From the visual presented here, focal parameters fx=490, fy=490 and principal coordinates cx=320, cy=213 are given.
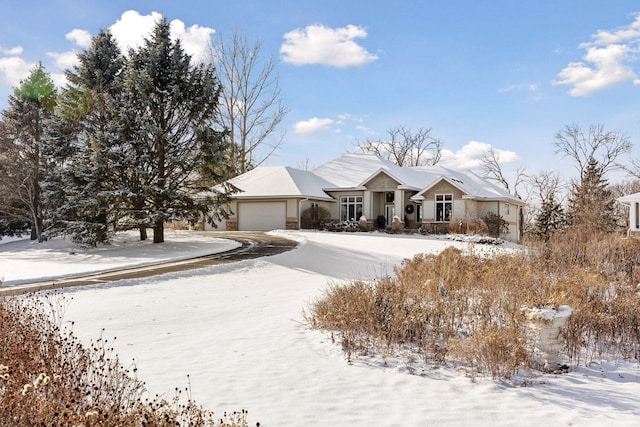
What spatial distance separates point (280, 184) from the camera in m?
31.6

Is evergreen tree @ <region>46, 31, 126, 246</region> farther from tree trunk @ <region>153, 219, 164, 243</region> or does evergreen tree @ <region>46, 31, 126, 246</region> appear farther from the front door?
the front door

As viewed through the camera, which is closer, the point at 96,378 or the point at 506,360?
the point at 96,378

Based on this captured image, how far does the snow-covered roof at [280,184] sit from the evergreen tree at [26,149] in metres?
11.2

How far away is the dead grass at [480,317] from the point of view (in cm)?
621

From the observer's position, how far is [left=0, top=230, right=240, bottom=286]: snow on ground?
15.2m

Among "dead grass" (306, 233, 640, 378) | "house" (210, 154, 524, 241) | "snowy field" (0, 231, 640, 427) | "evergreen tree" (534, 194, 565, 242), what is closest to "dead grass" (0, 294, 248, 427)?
"snowy field" (0, 231, 640, 427)

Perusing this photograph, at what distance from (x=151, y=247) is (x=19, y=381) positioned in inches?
701

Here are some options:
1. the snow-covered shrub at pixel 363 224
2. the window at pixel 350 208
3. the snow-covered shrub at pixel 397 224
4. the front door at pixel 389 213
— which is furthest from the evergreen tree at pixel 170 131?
the front door at pixel 389 213

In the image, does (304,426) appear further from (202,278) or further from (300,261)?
(300,261)

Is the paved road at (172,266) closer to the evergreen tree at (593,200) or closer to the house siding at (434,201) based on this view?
the house siding at (434,201)

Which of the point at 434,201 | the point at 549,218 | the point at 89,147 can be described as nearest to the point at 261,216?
the point at 434,201

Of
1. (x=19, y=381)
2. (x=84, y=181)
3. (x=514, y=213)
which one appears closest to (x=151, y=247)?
(x=84, y=181)

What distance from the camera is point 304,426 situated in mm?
4492

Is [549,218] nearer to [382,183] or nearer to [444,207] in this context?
[444,207]
